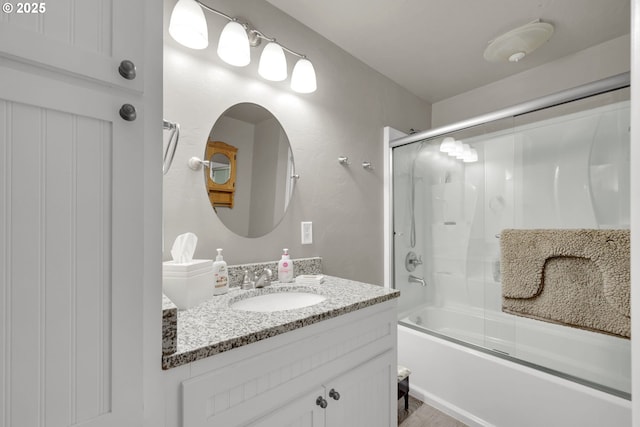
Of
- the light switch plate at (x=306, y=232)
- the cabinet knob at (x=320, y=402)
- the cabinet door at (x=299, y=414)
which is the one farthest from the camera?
the light switch plate at (x=306, y=232)

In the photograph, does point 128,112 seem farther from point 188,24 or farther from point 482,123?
point 482,123

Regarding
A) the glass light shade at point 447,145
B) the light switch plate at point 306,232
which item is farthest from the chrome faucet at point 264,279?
the glass light shade at point 447,145

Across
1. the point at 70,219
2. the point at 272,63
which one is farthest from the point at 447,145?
the point at 70,219

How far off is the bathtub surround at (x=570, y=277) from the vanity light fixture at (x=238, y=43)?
1366 millimetres

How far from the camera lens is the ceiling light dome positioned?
1.56m

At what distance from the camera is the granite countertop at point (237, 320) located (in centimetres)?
66

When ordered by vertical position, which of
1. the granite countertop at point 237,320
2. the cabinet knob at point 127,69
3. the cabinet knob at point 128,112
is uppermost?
the cabinet knob at point 127,69

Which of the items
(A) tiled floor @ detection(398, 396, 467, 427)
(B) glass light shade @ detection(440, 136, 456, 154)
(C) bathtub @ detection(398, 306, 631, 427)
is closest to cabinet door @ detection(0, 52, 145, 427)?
(A) tiled floor @ detection(398, 396, 467, 427)

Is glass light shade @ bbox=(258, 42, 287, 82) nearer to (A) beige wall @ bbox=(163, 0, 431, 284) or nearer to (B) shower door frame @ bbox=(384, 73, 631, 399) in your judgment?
(A) beige wall @ bbox=(163, 0, 431, 284)

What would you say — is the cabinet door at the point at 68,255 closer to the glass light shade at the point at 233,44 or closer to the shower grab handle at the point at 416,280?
the glass light shade at the point at 233,44

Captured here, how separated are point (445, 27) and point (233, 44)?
3.92 feet

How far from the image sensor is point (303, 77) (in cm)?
149

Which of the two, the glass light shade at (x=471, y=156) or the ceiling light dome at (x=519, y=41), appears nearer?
the ceiling light dome at (x=519, y=41)

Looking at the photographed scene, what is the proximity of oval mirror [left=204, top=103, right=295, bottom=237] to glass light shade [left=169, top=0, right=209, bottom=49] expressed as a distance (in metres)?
0.29
